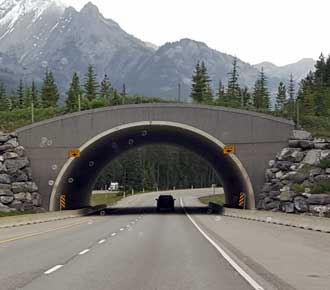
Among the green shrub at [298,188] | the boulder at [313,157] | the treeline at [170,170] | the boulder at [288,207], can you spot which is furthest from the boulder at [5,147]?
the treeline at [170,170]

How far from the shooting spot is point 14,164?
52.7m

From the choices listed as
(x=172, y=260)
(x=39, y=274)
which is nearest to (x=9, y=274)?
(x=39, y=274)

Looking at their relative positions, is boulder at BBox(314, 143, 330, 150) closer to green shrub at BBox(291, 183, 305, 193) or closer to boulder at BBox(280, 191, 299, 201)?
green shrub at BBox(291, 183, 305, 193)

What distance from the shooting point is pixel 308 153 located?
51.2 m

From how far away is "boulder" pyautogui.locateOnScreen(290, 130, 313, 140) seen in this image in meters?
51.9

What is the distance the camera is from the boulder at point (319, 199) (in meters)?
46.7

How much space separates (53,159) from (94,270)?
127ft

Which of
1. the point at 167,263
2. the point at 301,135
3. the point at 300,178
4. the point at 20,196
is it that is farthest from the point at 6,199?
the point at 167,263

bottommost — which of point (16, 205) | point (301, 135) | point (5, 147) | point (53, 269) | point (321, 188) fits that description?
point (53, 269)

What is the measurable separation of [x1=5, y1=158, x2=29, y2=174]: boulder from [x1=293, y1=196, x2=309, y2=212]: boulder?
20712mm

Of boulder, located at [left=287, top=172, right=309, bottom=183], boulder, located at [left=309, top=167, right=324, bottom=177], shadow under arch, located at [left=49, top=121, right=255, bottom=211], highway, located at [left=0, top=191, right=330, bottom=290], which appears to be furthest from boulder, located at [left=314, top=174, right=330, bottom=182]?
highway, located at [left=0, top=191, right=330, bottom=290]

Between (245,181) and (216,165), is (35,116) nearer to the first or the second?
(216,165)

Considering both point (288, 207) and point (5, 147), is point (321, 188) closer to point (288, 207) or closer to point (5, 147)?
point (288, 207)

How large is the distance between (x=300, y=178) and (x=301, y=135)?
4.12m
